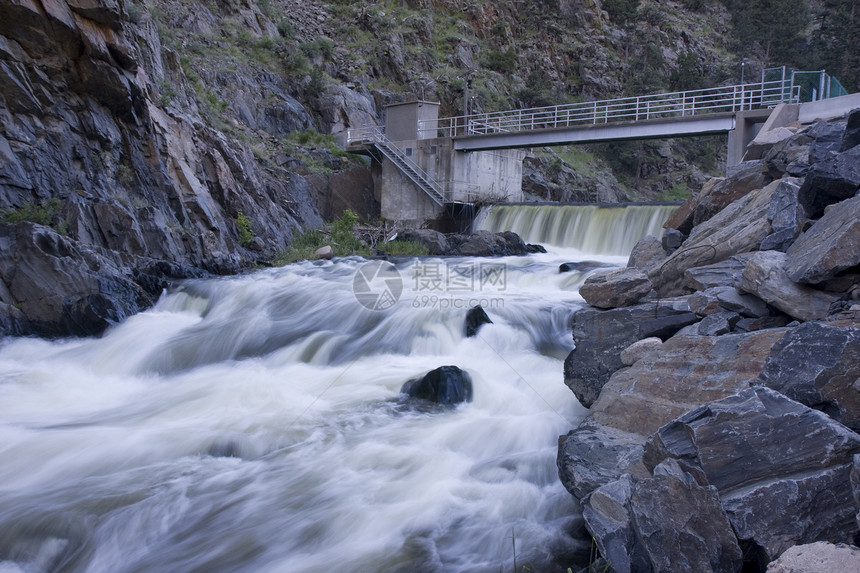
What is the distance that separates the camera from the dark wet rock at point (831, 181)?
663 cm

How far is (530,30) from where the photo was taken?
51.9 m

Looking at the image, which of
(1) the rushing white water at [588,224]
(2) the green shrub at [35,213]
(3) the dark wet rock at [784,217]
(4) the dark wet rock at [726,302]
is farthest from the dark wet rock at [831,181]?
(1) the rushing white water at [588,224]

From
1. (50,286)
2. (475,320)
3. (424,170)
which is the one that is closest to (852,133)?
(475,320)

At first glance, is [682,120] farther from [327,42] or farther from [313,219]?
[327,42]

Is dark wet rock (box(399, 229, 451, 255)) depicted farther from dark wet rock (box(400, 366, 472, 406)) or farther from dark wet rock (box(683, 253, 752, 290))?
dark wet rock (box(683, 253, 752, 290))

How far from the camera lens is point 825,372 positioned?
14.8 feet

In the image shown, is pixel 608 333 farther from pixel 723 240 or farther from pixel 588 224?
pixel 588 224

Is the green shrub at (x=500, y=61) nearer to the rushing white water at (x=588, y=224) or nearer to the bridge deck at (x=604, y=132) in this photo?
the bridge deck at (x=604, y=132)

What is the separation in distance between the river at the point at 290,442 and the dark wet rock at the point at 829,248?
3.11 metres

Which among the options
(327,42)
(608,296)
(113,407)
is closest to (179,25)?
(327,42)

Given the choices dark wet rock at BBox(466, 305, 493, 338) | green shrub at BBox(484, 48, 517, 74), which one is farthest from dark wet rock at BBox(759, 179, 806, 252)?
green shrub at BBox(484, 48, 517, 74)

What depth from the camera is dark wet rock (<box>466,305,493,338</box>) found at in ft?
37.1

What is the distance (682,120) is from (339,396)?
1795 cm

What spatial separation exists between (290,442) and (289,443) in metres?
0.03
